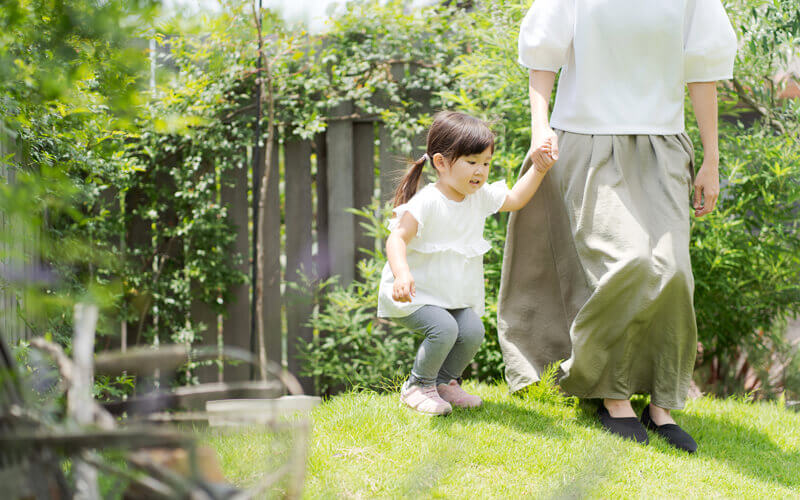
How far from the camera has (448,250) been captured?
223 centimetres

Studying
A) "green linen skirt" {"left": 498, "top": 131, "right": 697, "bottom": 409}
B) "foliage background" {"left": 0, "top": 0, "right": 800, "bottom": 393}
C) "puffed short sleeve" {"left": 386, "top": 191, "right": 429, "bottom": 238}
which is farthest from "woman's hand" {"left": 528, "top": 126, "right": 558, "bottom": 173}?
"foliage background" {"left": 0, "top": 0, "right": 800, "bottom": 393}

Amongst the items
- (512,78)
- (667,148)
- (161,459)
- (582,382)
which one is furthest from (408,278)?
(512,78)

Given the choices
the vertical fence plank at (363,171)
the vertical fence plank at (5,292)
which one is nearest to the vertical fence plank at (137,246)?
the vertical fence plank at (363,171)

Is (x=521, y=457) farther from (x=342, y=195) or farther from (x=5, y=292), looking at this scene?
(x=342, y=195)

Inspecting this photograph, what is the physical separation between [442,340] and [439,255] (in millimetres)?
280

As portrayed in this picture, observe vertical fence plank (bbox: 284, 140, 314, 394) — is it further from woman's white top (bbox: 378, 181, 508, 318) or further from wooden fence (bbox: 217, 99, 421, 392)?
woman's white top (bbox: 378, 181, 508, 318)

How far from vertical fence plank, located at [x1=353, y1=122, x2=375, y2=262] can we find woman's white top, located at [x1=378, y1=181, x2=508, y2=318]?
4.20 ft

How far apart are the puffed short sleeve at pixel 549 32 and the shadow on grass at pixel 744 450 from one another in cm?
131

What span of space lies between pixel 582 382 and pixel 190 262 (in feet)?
7.17

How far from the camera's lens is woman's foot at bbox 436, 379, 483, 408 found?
2.26m

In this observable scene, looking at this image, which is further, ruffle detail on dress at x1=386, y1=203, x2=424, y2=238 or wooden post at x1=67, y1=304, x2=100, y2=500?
ruffle detail on dress at x1=386, y1=203, x2=424, y2=238

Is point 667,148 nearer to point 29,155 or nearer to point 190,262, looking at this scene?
point 29,155

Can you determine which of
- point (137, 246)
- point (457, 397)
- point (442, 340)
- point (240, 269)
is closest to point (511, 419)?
point (457, 397)

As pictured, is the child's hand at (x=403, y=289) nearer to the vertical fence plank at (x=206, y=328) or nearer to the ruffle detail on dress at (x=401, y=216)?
the ruffle detail on dress at (x=401, y=216)
